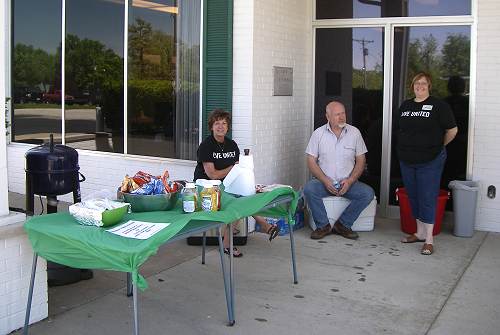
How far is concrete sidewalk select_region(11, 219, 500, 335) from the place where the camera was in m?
4.07

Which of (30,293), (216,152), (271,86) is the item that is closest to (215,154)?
(216,152)

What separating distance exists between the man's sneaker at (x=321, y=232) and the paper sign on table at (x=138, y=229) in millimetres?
3070

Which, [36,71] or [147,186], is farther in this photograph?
[36,71]

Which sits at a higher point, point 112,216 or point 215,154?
point 215,154

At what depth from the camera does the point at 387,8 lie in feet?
23.1

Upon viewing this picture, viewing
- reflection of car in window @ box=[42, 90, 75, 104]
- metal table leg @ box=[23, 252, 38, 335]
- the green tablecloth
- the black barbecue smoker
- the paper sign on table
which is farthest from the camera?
reflection of car in window @ box=[42, 90, 75, 104]

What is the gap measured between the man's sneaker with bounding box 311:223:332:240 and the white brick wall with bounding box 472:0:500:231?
1.59m

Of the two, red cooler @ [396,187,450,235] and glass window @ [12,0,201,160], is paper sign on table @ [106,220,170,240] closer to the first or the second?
glass window @ [12,0,201,160]

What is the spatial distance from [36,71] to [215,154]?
3674 millimetres

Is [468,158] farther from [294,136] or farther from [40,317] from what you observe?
[40,317]

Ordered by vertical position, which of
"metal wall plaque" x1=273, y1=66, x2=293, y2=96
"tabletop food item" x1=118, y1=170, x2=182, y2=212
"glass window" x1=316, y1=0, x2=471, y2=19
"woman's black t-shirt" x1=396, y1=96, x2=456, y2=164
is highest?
"glass window" x1=316, y1=0, x2=471, y2=19

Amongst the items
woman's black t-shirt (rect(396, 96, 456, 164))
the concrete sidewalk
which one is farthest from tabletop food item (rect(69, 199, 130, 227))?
woman's black t-shirt (rect(396, 96, 456, 164))

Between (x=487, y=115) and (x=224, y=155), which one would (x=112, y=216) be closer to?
(x=224, y=155)

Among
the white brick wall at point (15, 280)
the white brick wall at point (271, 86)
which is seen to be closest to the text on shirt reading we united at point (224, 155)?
the white brick wall at point (271, 86)
